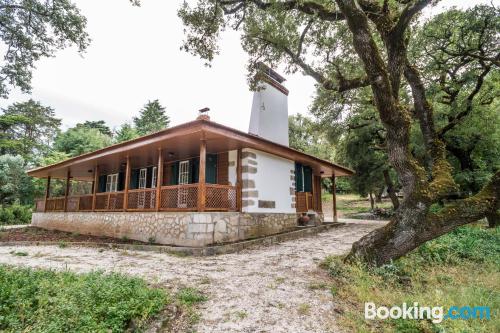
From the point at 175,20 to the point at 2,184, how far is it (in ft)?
82.6

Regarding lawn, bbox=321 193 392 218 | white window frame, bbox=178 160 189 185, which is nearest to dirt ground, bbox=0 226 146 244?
white window frame, bbox=178 160 189 185

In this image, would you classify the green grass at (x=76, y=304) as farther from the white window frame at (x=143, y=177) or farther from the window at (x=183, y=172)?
the white window frame at (x=143, y=177)

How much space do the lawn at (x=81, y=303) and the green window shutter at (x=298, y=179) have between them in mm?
9887

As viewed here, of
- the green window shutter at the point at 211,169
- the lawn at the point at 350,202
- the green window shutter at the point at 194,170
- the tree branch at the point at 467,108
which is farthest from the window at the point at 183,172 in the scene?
the lawn at the point at 350,202

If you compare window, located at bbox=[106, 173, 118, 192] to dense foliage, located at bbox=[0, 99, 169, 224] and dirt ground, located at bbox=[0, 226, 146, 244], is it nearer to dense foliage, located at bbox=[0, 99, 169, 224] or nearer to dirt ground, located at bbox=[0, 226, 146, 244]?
dirt ground, located at bbox=[0, 226, 146, 244]

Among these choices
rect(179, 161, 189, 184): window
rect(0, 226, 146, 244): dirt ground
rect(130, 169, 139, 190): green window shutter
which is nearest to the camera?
rect(0, 226, 146, 244): dirt ground

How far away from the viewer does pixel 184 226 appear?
8.23m

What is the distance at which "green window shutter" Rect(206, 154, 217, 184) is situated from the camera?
432 inches

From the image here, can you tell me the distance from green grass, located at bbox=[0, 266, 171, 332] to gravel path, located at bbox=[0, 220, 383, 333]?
738 millimetres

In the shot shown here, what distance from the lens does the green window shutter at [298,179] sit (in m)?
13.4

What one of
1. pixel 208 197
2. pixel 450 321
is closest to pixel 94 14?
pixel 208 197

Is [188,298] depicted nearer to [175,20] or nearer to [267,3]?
[267,3]

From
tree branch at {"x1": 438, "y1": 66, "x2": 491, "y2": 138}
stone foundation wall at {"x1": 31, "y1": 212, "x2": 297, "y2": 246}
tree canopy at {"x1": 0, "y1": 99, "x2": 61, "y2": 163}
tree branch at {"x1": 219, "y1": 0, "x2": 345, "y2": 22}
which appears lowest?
stone foundation wall at {"x1": 31, "y1": 212, "x2": 297, "y2": 246}

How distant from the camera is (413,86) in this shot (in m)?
6.75
